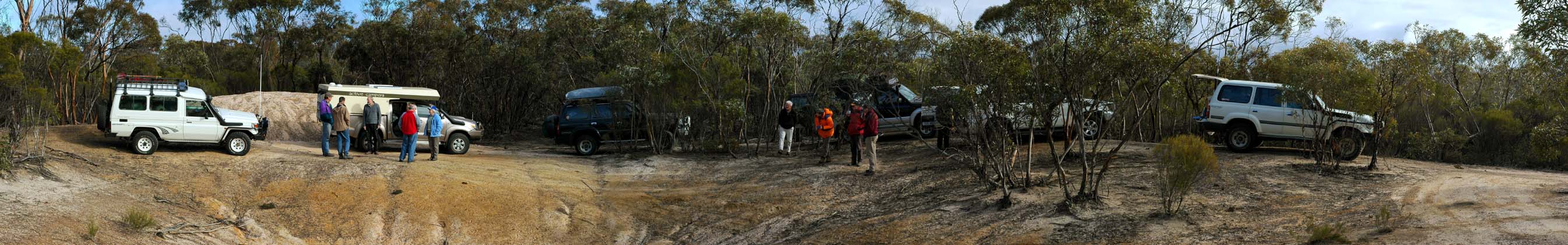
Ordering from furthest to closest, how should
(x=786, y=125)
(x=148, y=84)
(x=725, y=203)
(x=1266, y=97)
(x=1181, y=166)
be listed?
(x=786, y=125) < (x=1266, y=97) < (x=148, y=84) < (x=725, y=203) < (x=1181, y=166)

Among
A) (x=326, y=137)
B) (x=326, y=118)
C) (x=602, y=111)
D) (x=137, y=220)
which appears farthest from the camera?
(x=602, y=111)

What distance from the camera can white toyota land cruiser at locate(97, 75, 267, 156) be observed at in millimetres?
13727

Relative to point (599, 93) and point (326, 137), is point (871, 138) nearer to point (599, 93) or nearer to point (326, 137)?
point (599, 93)

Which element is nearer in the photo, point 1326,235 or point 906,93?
point 1326,235

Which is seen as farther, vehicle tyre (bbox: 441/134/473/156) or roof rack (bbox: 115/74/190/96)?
vehicle tyre (bbox: 441/134/473/156)

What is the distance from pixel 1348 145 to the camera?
1288 cm

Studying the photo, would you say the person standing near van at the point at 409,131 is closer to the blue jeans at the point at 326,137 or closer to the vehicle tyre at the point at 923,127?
the blue jeans at the point at 326,137

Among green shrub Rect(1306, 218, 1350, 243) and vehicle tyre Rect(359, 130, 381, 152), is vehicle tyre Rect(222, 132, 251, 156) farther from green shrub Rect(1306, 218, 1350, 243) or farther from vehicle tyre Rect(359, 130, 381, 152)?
green shrub Rect(1306, 218, 1350, 243)

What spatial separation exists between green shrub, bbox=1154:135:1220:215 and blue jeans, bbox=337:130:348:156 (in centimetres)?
1149

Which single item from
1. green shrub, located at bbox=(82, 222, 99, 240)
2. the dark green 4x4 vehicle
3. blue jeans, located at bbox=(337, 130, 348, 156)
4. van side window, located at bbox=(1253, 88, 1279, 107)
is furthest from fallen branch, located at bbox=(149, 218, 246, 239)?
van side window, located at bbox=(1253, 88, 1279, 107)

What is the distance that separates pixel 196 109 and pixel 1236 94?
15.4 metres

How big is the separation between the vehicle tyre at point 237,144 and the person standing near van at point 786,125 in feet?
27.2

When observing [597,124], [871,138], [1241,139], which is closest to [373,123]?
[597,124]

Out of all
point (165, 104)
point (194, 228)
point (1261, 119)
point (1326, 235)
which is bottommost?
point (194, 228)
